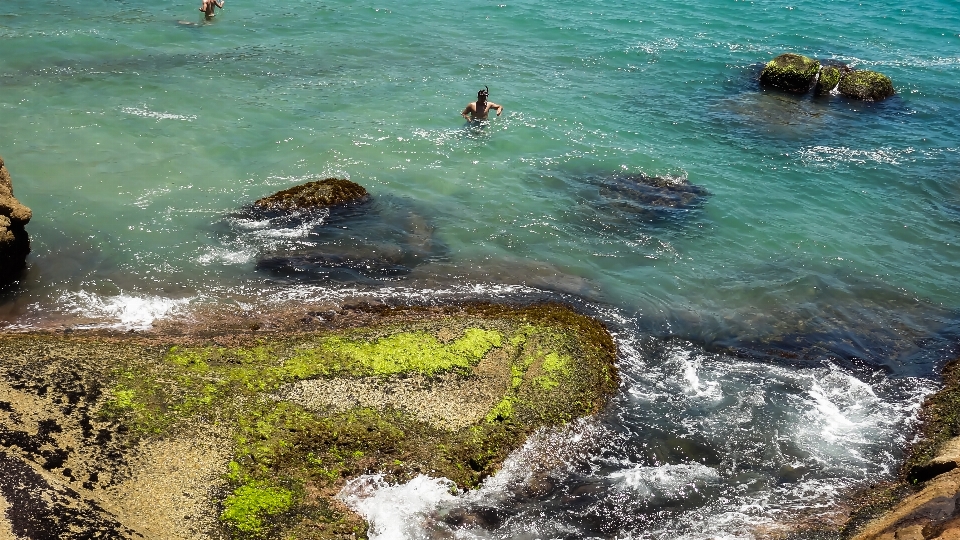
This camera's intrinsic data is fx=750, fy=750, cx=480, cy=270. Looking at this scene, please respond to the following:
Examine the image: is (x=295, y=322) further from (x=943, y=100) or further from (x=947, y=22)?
(x=947, y=22)

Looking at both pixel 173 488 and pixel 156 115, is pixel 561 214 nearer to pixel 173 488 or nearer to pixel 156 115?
pixel 173 488

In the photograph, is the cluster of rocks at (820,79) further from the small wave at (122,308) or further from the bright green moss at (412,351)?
the small wave at (122,308)

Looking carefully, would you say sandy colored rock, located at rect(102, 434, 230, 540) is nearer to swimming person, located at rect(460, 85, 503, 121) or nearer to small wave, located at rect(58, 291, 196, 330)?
small wave, located at rect(58, 291, 196, 330)

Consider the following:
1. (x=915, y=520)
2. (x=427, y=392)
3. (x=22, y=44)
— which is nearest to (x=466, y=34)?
(x=22, y=44)

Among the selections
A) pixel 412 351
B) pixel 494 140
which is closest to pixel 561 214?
pixel 494 140

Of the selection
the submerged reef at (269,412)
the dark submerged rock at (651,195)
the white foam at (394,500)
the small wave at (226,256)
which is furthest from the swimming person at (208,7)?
the white foam at (394,500)

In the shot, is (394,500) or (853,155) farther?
(853,155)
